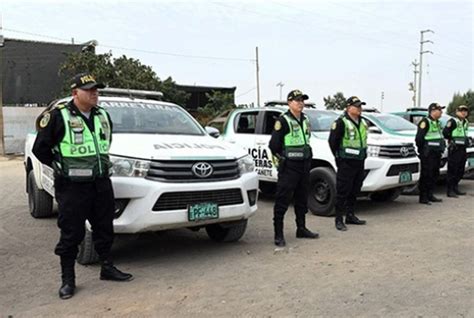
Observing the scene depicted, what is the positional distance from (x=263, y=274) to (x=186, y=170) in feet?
3.91

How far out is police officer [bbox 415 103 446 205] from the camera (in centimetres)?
809

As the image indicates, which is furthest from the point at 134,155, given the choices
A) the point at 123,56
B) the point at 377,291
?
the point at 123,56

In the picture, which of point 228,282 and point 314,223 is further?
point 314,223

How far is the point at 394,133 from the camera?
8.98 metres

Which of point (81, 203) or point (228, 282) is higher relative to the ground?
point (81, 203)

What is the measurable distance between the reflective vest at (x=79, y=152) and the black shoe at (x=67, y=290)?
869mm

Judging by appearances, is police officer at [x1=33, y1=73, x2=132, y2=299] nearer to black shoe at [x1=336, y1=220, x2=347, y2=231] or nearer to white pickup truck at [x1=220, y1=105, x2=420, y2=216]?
black shoe at [x1=336, y1=220, x2=347, y2=231]

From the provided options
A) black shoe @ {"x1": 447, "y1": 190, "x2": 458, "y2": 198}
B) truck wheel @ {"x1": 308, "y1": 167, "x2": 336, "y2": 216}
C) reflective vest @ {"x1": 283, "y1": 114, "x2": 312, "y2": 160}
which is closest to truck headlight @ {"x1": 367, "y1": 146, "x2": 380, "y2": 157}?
truck wheel @ {"x1": 308, "y1": 167, "x2": 336, "y2": 216}

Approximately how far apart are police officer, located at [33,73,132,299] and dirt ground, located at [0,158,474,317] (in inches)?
18.4

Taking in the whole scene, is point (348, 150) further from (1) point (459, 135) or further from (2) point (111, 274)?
(1) point (459, 135)

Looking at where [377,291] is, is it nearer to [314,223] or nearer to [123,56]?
[314,223]

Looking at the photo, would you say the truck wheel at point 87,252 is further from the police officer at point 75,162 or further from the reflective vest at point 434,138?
the reflective vest at point 434,138

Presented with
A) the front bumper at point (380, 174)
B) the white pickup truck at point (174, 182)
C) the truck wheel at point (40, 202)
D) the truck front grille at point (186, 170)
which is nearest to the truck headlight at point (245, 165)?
the white pickup truck at point (174, 182)

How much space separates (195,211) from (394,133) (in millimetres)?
5375
